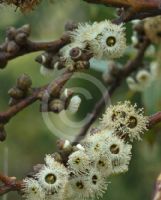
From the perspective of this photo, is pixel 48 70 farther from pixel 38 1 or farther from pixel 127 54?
pixel 127 54

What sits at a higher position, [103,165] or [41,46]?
[41,46]

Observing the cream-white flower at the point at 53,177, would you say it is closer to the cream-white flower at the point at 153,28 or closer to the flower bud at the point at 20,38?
the flower bud at the point at 20,38

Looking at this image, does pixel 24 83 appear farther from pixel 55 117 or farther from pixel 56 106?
pixel 55 117

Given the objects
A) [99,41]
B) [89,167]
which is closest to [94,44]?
[99,41]

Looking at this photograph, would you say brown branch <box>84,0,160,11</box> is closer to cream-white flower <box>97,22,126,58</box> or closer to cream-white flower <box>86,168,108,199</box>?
cream-white flower <box>97,22,126,58</box>

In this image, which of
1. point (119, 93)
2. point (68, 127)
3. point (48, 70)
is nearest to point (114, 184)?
point (119, 93)

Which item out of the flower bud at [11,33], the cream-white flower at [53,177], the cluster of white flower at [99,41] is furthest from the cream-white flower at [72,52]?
the cream-white flower at [53,177]

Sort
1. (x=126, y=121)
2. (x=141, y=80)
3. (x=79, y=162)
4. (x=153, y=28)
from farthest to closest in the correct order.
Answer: (x=141, y=80) → (x=153, y=28) → (x=126, y=121) → (x=79, y=162)
